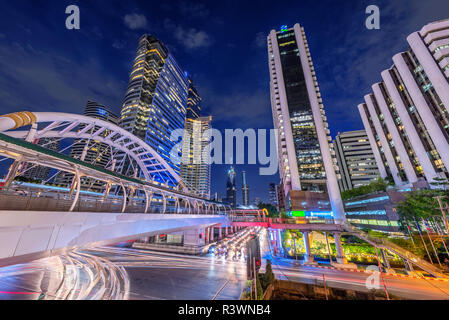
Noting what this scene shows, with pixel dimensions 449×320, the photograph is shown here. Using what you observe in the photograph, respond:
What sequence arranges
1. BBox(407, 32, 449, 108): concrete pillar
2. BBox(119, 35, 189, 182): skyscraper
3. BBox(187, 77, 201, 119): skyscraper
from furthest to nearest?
BBox(187, 77, 201, 119): skyscraper → BBox(119, 35, 189, 182): skyscraper → BBox(407, 32, 449, 108): concrete pillar

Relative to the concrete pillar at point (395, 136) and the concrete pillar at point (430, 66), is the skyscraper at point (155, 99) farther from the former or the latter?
the concrete pillar at point (430, 66)

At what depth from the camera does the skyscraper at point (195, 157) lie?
15888 cm

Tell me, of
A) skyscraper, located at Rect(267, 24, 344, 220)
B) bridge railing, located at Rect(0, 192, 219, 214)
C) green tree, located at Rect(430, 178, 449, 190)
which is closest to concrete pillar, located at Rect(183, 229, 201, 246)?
bridge railing, located at Rect(0, 192, 219, 214)

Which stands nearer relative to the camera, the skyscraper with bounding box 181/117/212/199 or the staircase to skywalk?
the staircase to skywalk

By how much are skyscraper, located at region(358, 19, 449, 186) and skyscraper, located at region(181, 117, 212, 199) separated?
129 metres

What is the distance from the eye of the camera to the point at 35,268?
19.0 metres

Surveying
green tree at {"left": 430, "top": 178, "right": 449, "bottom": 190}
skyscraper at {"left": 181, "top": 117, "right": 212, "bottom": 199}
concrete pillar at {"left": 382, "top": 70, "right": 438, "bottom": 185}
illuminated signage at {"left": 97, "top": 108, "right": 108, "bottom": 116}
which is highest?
illuminated signage at {"left": 97, "top": 108, "right": 108, "bottom": 116}

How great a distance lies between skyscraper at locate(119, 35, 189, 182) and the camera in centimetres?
9725

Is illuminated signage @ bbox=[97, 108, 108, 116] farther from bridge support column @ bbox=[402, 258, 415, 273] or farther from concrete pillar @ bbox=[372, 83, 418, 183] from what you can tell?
bridge support column @ bbox=[402, 258, 415, 273]

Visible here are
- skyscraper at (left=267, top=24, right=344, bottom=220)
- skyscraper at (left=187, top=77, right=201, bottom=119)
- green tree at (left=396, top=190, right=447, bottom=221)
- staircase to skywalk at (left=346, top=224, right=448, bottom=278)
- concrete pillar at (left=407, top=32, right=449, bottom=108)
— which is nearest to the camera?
staircase to skywalk at (left=346, top=224, right=448, bottom=278)

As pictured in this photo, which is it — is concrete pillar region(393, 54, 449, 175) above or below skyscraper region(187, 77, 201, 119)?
below

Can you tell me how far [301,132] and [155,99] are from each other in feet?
300

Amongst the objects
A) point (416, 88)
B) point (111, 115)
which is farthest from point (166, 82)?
point (416, 88)
